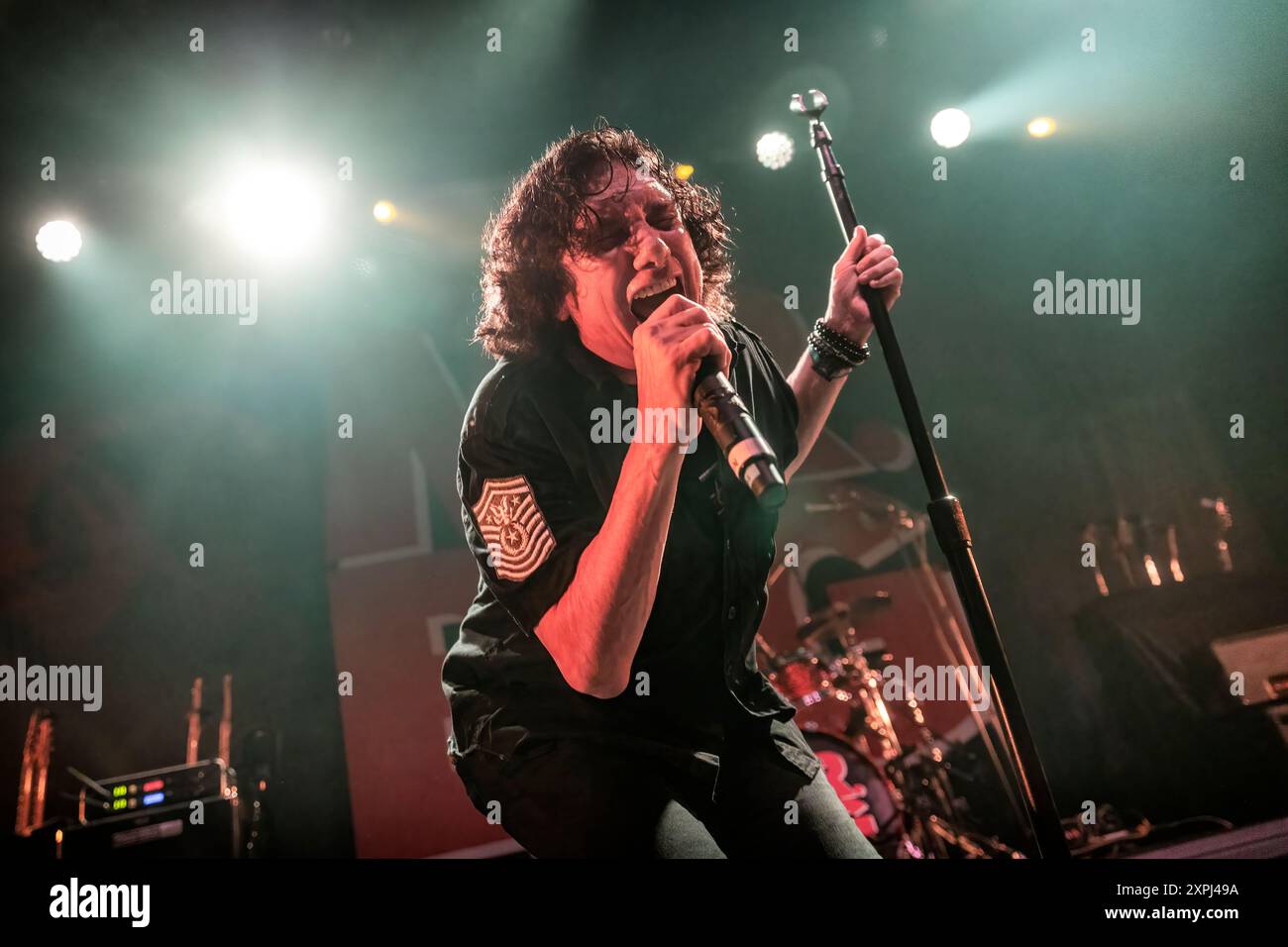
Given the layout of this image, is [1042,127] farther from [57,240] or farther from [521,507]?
[57,240]

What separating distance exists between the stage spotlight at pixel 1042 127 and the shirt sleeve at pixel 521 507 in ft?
14.2

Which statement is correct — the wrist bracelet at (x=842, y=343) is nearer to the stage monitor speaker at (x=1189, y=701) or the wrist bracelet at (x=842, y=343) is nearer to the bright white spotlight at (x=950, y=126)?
the bright white spotlight at (x=950, y=126)

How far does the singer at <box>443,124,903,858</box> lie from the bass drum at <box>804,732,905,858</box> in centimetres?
254

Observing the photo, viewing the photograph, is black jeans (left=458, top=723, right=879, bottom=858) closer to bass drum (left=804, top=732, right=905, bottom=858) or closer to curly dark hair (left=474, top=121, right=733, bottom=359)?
curly dark hair (left=474, top=121, right=733, bottom=359)

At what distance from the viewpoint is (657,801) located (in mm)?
1296

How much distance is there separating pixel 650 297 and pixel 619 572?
0.64m

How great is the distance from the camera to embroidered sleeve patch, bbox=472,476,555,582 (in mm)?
1327

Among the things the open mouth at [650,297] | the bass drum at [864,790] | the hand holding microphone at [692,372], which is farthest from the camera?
the bass drum at [864,790]

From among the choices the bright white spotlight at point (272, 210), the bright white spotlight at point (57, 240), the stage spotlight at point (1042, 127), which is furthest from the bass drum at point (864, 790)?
the bright white spotlight at point (57, 240)

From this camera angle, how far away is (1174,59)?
152 inches

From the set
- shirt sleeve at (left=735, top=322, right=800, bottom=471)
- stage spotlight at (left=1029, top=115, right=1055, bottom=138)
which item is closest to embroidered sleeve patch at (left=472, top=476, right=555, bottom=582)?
shirt sleeve at (left=735, top=322, right=800, bottom=471)

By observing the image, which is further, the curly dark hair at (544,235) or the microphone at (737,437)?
the curly dark hair at (544,235)

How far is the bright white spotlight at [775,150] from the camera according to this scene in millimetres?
4531
